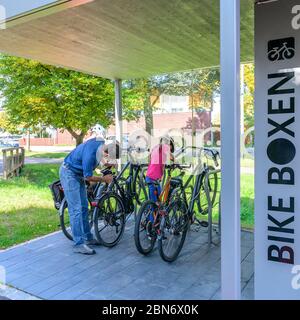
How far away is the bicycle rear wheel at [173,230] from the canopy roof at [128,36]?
2024 mm

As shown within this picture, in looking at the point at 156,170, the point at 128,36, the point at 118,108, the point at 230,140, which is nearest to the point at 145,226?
the point at 156,170

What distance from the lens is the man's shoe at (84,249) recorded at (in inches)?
161

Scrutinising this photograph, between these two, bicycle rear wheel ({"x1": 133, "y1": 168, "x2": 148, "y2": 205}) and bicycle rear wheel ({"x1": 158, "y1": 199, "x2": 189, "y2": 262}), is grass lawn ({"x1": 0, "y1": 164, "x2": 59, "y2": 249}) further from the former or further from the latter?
bicycle rear wheel ({"x1": 158, "y1": 199, "x2": 189, "y2": 262})

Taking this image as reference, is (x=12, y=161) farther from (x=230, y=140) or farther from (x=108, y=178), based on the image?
(x=230, y=140)

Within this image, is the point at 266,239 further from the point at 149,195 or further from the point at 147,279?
the point at 149,195

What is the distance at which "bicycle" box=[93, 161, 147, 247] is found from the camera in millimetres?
4246

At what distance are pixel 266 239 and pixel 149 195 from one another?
185cm

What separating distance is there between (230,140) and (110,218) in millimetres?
2813

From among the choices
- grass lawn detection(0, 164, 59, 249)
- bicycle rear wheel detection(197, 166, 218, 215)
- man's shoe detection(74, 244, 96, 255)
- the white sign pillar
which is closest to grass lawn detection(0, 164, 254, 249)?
grass lawn detection(0, 164, 59, 249)

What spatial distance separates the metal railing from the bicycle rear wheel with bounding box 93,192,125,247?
6.96m

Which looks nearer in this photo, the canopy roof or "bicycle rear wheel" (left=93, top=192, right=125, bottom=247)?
the canopy roof

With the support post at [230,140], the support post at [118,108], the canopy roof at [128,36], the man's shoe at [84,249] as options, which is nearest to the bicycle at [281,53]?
the support post at [230,140]

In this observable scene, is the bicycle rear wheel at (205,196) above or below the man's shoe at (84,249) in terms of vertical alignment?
above

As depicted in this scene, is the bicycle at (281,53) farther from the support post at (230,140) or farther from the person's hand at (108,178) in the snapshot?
the person's hand at (108,178)
